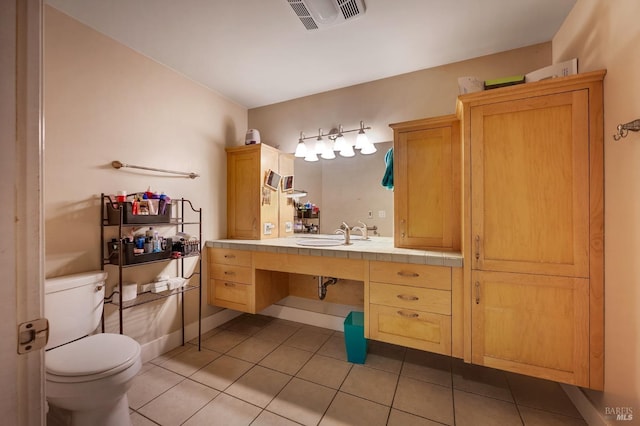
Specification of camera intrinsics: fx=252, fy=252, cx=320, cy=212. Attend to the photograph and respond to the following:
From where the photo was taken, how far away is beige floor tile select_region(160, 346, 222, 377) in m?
1.83

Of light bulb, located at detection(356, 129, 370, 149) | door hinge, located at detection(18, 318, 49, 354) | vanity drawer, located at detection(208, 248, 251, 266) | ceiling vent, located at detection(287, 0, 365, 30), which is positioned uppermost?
ceiling vent, located at detection(287, 0, 365, 30)

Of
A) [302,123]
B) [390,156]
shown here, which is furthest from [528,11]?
[302,123]

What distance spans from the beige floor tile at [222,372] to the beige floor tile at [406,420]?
1.03 metres

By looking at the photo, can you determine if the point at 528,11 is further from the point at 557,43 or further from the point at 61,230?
the point at 61,230

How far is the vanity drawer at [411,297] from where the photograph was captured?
4.97 ft

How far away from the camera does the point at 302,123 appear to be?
262 cm

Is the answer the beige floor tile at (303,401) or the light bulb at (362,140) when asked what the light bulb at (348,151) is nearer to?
the light bulb at (362,140)

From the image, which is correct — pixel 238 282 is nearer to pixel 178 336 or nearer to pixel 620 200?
pixel 178 336

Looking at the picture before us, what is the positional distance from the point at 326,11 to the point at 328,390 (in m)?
2.34

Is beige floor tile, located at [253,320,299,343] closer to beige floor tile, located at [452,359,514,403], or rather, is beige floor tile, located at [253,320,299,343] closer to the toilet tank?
the toilet tank

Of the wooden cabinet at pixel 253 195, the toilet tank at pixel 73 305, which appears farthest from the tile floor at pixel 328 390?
the wooden cabinet at pixel 253 195

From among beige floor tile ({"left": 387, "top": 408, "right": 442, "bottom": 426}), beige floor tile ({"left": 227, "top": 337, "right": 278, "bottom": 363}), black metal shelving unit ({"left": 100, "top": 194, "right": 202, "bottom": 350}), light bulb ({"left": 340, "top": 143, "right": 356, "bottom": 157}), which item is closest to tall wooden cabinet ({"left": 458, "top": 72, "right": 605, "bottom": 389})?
beige floor tile ({"left": 387, "top": 408, "right": 442, "bottom": 426})

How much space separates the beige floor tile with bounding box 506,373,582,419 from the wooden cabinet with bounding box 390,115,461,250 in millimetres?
963

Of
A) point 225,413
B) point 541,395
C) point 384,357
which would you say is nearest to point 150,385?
point 225,413
